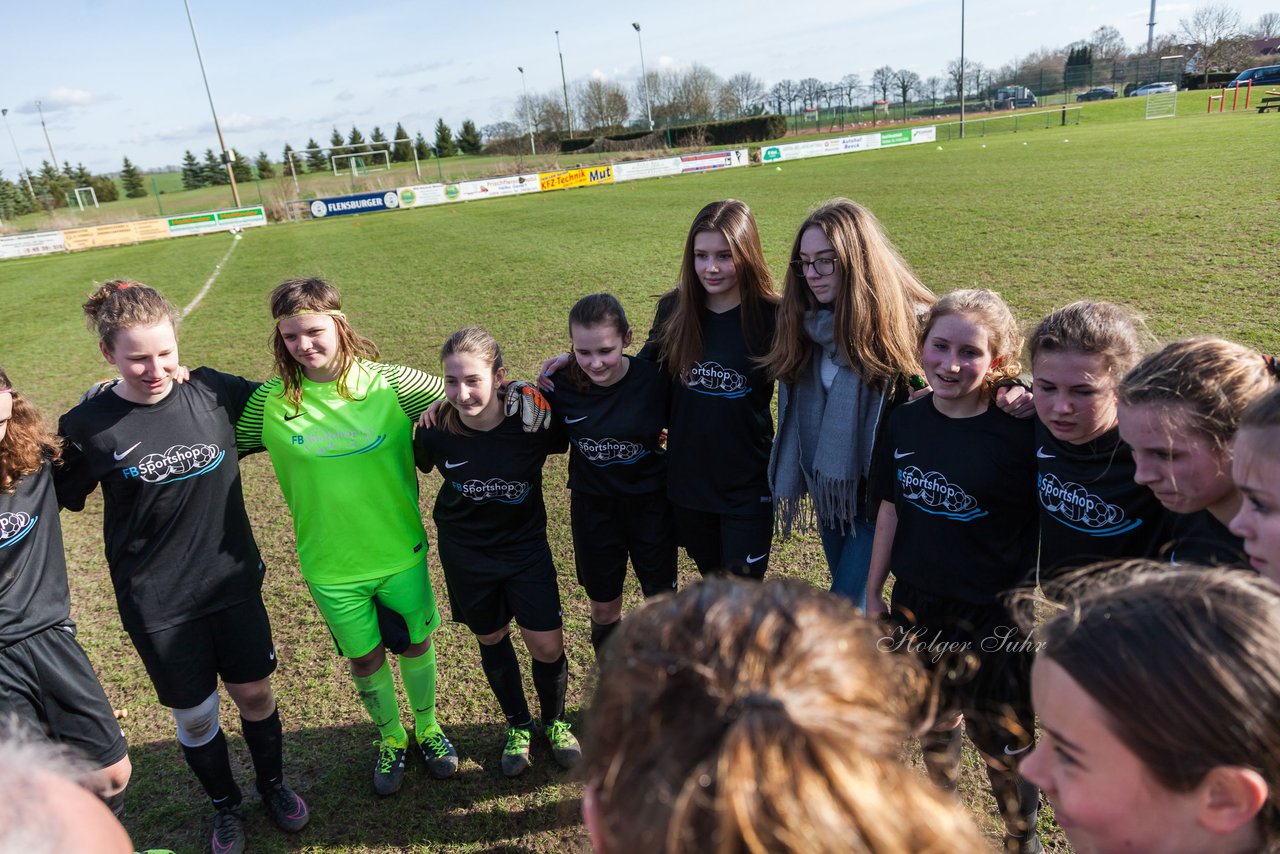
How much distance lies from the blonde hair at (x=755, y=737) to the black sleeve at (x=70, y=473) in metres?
2.63

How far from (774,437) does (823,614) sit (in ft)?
7.82

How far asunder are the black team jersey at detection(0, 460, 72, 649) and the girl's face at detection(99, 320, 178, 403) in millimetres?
383

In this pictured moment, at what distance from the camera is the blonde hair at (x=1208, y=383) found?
72.8 inches

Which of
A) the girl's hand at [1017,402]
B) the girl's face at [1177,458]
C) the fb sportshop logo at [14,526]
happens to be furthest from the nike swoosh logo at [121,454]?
the girl's face at [1177,458]

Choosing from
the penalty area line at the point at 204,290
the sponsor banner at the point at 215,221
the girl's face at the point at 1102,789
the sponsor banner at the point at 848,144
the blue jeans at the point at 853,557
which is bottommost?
the blue jeans at the point at 853,557

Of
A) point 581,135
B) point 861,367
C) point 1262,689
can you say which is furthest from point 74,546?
point 581,135

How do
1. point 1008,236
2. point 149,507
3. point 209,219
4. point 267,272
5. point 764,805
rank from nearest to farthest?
point 764,805
point 149,507
point 1008,236
point 267,272
point 209,219

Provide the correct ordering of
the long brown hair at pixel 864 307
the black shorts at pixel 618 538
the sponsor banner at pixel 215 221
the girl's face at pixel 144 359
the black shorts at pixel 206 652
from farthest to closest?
1. the sponsor banner at pixel 215 221
2. the black shorts at pixel 618 538
3. the long brown hair at pixel 864 307
4. the black shorts at pixel 206 652
5. the girl's face at pixel 144 359

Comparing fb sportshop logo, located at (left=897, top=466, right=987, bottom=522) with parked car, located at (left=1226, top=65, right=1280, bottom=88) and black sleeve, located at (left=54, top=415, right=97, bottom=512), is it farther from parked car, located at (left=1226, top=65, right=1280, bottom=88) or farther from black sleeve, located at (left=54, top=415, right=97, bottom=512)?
parked car, located at (left=1226, top=65, right=1280, bottom=88)

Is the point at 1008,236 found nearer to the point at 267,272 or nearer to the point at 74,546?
the point at 74,546

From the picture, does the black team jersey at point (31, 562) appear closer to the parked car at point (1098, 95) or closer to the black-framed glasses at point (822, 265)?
the black-framed glasses at point (822, 265)

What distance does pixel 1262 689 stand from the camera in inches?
40.3

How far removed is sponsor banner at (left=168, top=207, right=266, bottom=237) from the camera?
30.4 metres

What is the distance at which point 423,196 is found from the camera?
33312 mm
